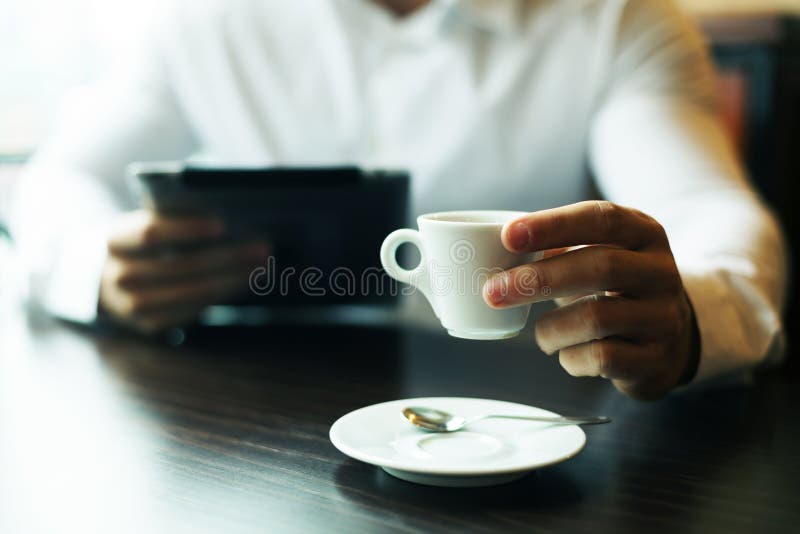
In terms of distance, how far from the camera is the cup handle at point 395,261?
23.3 inches

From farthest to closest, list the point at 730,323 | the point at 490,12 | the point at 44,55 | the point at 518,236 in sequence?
the point at 44,55 < the point at 490,12 < the point at 730,323 < the point at 518,236

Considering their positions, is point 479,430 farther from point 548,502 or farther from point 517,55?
point 517,55

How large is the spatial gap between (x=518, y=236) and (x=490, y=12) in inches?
34.4

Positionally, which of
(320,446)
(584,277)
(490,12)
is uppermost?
(490,12)

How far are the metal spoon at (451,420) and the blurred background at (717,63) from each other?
1626 millimetres

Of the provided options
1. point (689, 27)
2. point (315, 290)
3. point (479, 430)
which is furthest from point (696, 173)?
point (479, 430)

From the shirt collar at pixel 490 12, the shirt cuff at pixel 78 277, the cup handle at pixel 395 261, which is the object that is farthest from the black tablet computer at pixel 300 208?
the shirt collar at pixel 490 12

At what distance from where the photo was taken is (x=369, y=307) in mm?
1073

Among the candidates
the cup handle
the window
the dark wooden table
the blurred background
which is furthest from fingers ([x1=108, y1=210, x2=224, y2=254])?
the window

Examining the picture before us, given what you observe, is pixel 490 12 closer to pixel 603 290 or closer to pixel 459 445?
pixel 603 290

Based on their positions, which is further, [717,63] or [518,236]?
[717,63]

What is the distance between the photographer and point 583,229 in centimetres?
59

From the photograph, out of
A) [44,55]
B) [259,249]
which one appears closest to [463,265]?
[259,249]

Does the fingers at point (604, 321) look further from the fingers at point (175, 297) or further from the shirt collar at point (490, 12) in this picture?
the shirt collar at point (490, 12)
